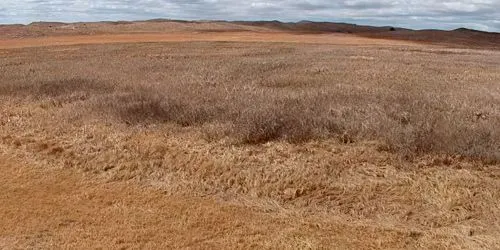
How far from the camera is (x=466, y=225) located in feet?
19.8

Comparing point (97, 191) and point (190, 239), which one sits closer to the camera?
point (190, 239)

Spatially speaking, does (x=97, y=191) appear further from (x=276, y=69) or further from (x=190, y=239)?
(x=276, y=69)

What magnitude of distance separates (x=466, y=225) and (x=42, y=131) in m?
7.78

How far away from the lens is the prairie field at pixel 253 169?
19.7 feet

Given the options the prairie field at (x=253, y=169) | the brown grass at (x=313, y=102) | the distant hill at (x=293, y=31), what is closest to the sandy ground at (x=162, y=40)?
the distant hill at (x=293, y=31)

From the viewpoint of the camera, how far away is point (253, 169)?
25.7 feet

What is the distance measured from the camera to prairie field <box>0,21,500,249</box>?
19.7ft

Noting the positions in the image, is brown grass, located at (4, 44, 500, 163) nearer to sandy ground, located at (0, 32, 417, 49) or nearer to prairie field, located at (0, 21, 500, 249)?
prairie field, located at (0, 21, 500, 249)

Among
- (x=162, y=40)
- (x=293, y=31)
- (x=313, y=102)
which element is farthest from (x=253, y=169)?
(x=293, y=31)

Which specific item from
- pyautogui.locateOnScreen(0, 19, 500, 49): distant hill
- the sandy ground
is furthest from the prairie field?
pyautogui.locateOnScreen(0, 19, 500, 49): distant hill

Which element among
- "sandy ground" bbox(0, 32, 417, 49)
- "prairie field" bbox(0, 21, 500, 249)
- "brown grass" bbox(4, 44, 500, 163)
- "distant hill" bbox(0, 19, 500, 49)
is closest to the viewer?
"prairie field" bbox(0, 21, 500, 249)

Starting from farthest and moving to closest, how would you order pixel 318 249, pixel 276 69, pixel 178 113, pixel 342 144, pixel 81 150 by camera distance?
pixel 276 69 < pixel 178 113 < pixel 81 150 < pixel 342 144 < pixel 318 249

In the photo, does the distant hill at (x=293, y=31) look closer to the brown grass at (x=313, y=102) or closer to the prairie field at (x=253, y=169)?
the brown grass at (x=313, y=102)

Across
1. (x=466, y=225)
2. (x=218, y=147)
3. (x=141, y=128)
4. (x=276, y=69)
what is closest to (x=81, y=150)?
(x=141, y=128)
